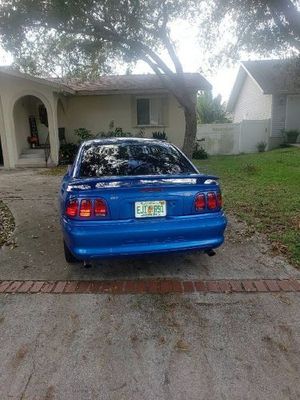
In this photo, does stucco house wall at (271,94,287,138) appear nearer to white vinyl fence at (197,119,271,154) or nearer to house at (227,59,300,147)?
house at (227,59,300,147)

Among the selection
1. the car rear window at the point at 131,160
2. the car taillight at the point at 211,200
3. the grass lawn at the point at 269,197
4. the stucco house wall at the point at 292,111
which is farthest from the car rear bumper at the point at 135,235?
the stucco house wall at the point at 292,111

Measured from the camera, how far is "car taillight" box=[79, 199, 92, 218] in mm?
3451

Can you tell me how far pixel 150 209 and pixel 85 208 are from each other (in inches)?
26.3

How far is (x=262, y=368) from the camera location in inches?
100

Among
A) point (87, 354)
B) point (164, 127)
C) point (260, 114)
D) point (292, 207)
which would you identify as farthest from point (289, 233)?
point (260, 114)

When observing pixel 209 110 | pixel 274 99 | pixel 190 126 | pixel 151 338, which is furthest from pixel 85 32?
pixel 209 110

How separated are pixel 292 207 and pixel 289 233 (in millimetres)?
1651

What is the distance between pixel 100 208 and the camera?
3.46m

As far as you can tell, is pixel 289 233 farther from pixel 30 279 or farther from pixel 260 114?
pixel 260 114

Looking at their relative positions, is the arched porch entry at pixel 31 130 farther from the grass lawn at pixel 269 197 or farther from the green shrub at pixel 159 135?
the grass lawn at pixel 269 197

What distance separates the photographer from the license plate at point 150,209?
3516 mm

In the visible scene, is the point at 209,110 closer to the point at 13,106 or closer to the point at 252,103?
the point at 252,103

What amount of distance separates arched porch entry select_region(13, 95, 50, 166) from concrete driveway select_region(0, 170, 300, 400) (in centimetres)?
1127

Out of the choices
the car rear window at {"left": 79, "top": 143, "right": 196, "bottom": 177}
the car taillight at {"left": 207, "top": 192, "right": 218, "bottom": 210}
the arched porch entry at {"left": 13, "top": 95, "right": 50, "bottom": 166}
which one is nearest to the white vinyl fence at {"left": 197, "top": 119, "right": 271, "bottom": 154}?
the arched porch entry at {"left": 13, "top": 95, "right": 50, "bottom": 166}
